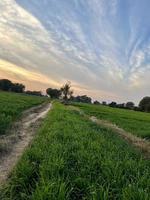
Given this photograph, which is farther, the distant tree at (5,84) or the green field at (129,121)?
the distant tree at (5,84)

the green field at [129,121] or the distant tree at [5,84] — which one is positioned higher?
the distant tree at [5,84]

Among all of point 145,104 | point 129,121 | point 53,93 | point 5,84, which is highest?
point 145,104

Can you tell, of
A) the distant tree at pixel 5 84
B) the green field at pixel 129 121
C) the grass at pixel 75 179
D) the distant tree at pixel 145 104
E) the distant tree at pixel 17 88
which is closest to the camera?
the grass at pixel 75 179

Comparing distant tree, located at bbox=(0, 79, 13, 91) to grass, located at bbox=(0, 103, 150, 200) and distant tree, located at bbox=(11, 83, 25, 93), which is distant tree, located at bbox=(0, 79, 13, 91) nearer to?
distant tree, located at bbox=(11, 83, 25, 93)

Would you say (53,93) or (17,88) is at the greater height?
(53,93)

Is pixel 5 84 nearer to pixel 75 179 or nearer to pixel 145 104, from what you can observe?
pixel 145 104

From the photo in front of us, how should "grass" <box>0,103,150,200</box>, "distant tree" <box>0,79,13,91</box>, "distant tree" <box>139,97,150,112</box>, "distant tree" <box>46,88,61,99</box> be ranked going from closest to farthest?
"grass" <box>0,103,150,200</box>, "distant tree" <box>139,97,150,112</box>, "distant tree" <box>0,79,13,91</box>, "distant tree" <box>46,88,61,99</box>

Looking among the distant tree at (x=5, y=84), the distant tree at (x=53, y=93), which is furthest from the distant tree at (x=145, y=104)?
the distant tree at (x=5, y=84)

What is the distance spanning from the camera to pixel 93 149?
31.9 ft

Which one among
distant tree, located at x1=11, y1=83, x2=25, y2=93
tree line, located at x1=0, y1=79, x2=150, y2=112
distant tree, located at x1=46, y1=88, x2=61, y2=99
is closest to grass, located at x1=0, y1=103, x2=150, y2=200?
tree line, located at x1=0, y1=79, x2=150, y2=112

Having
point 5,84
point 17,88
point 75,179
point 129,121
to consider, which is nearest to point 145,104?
point 17,88

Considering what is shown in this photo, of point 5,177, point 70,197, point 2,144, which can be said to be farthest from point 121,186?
point 2,144

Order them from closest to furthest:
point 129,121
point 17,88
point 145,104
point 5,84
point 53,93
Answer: point 129,121 → point 145,104 → point 5,84 → point 17,88 → point 53,93

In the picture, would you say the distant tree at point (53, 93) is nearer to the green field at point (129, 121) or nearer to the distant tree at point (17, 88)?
the distant tree at point (17, 88)
